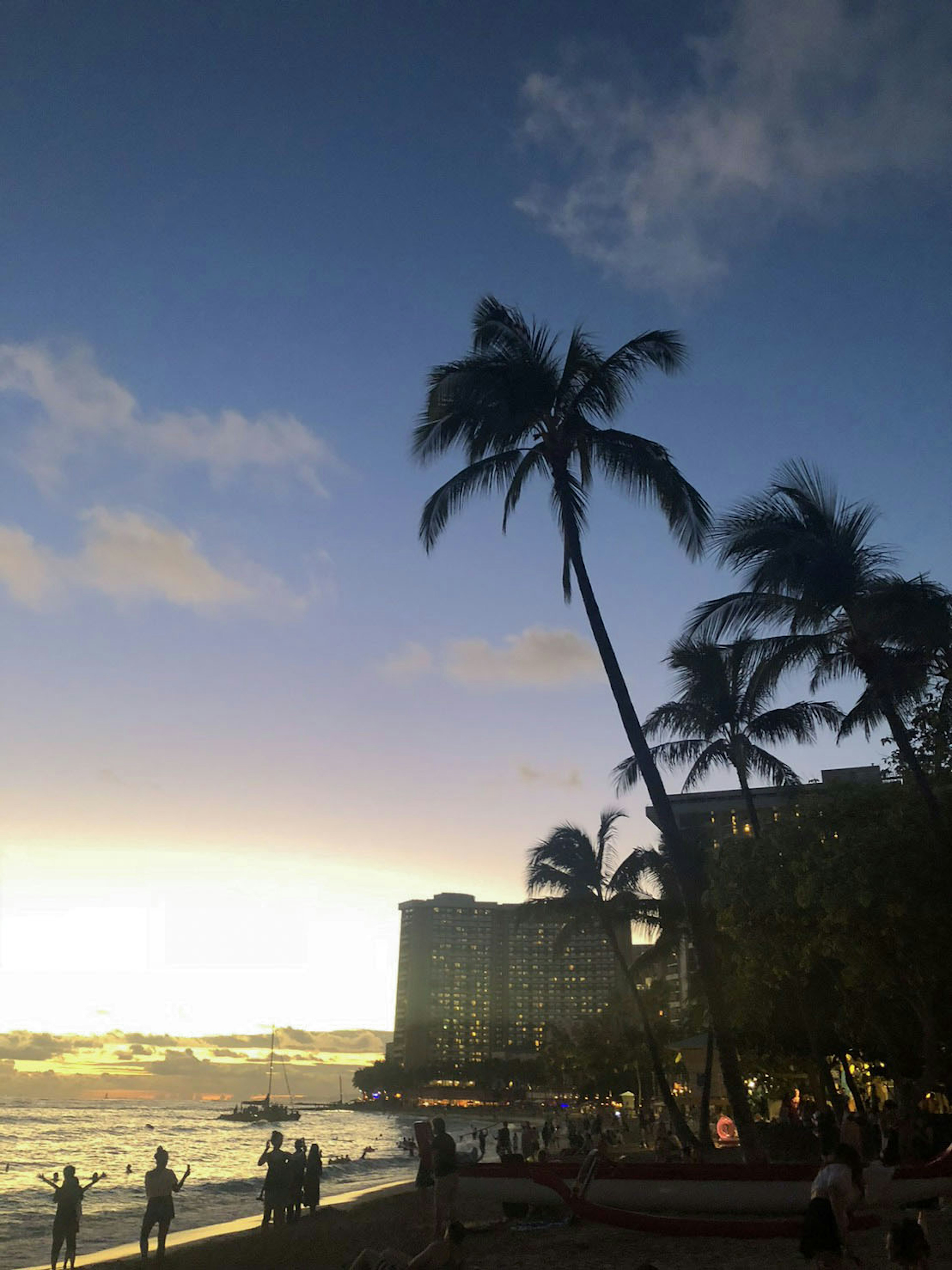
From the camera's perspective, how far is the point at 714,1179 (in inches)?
468

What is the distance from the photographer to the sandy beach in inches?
393

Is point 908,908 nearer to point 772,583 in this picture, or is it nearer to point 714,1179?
point 714,1179

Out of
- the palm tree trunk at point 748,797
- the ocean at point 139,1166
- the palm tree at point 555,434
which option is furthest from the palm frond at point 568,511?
the ocean at point 139,1166

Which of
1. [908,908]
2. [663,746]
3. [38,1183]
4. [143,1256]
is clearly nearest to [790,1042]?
[663,746]

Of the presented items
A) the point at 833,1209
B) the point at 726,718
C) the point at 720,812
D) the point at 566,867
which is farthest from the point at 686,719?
the point at 720,812

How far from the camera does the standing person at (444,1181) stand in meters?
9.29

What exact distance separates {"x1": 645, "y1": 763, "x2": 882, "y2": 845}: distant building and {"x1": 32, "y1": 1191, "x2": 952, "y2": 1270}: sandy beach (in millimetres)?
8295

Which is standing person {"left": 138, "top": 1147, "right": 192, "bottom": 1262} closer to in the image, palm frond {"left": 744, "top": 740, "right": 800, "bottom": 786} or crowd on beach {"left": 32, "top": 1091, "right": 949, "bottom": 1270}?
crowd on beach {"left": 32, "top": 1091, "right": 949, "bottom": 1270}

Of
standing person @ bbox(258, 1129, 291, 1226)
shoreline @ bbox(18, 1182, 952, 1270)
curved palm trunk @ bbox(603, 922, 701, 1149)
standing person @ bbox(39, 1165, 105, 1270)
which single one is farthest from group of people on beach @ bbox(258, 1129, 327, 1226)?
curved palm trunk @ bbox(603, 922, 701, 1149)

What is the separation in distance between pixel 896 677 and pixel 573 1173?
35.2 feet

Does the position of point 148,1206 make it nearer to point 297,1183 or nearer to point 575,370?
point 297,1183

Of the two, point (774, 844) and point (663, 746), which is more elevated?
point (663, 746)

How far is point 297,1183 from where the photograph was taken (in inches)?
706

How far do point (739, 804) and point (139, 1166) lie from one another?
74403mm
